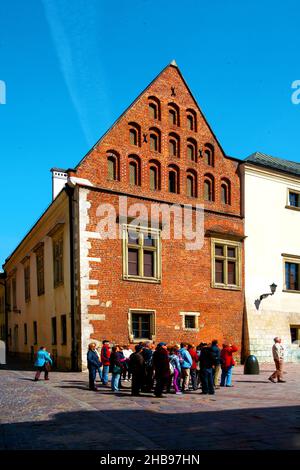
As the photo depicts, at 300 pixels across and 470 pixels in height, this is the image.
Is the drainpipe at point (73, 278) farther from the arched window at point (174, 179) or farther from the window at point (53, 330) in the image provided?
the arched window at point (174, 179)

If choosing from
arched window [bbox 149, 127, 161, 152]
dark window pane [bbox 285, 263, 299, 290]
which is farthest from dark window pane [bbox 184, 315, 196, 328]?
arched window [bbox 149, 127, 161, 152]

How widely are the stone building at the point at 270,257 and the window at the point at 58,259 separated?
9.49 metres

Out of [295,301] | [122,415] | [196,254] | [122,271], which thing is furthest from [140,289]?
[122,415]

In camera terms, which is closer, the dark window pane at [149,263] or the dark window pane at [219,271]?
the dark window pane at [149,263]

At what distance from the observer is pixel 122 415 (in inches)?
413

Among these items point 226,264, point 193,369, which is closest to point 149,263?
point 226,264

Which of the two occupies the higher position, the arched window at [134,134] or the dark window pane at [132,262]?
the arched window at [134,134]

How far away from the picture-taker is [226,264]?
83.4ft

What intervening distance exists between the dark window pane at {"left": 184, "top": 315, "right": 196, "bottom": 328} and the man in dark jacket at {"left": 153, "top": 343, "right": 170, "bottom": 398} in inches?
388

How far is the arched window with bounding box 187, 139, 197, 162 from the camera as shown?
2528 centimetres

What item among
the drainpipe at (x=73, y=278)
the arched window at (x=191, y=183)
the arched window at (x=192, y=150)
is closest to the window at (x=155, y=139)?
the arched window at (x=192, y=150)

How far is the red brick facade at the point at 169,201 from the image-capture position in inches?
850

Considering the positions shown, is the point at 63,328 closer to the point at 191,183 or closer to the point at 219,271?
the point at 219,271
